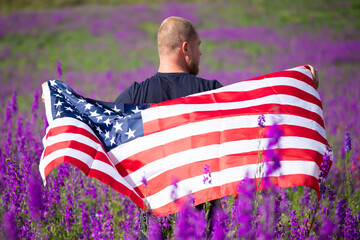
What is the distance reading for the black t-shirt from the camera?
2883mm

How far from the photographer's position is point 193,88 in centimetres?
298

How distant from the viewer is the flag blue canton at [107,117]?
9.89 feet

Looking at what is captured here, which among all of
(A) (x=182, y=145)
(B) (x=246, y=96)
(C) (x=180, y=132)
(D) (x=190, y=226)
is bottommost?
(D) (x=190, y=226)

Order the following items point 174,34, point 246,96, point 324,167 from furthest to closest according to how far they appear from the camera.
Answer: point 246,96, point 174,34, point 324,167

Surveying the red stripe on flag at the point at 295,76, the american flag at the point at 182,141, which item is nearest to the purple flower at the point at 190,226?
the american flag at the point at 182,141

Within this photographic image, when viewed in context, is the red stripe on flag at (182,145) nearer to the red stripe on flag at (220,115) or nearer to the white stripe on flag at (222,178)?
the red stripe on flag at (220,115)

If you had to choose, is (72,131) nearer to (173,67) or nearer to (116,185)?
(116,185)

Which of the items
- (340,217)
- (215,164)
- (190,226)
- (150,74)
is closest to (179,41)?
(215,164)

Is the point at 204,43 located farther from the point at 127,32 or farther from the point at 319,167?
the point at 319,167

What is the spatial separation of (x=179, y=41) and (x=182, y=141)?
2.69 feet

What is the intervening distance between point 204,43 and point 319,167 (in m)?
15.0

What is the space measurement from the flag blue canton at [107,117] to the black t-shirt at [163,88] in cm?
8

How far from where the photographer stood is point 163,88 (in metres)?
2.92

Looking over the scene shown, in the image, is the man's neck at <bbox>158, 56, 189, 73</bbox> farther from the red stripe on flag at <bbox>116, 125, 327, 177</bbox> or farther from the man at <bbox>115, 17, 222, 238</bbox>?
the red stripe on flag at <bbox>116, 125, 327, 177</bbox>
